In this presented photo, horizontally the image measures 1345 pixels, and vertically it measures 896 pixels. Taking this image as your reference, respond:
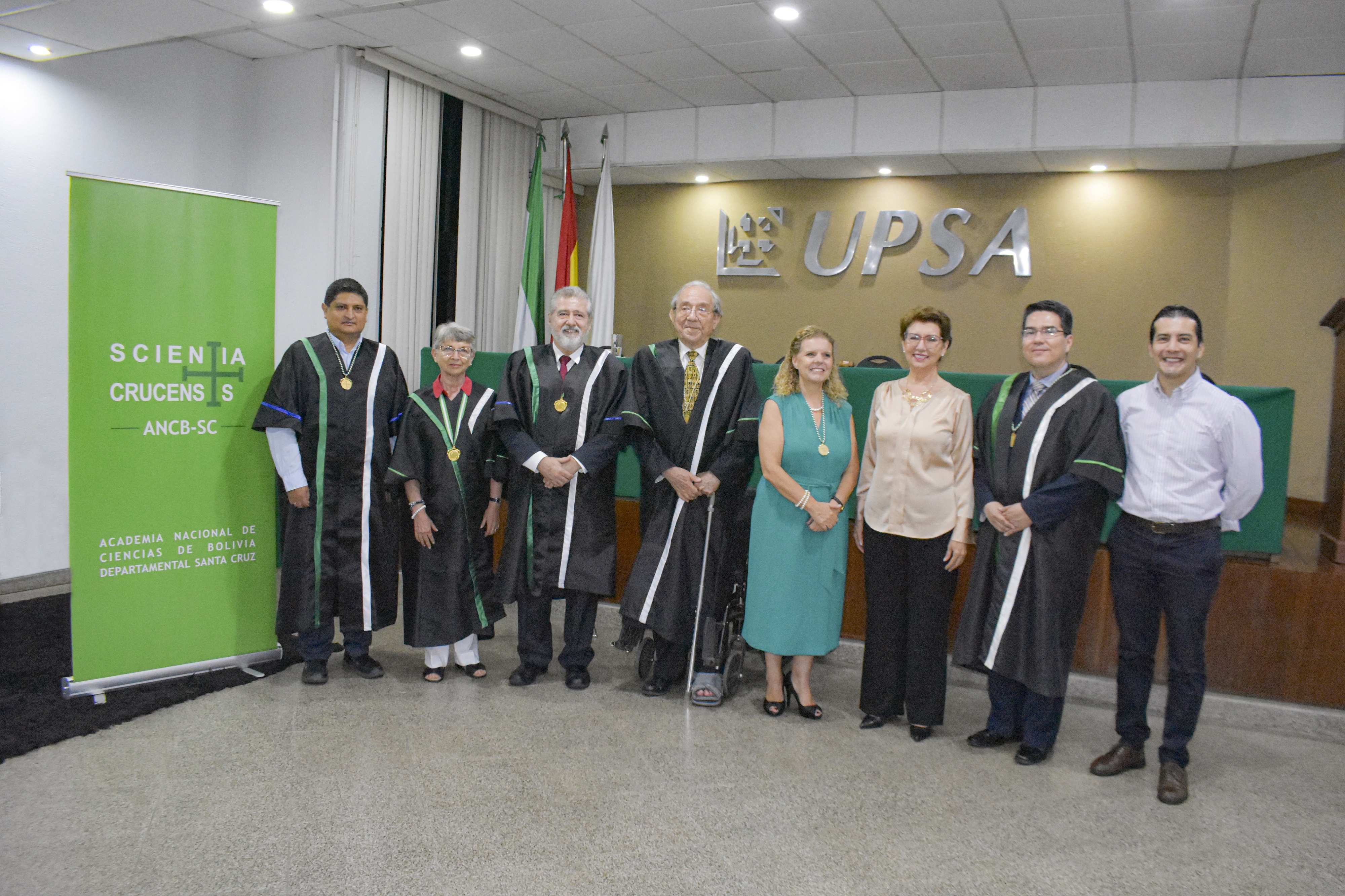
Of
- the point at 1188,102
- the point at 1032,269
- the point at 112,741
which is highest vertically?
the point at 1188,102

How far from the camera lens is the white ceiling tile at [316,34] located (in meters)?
5.16

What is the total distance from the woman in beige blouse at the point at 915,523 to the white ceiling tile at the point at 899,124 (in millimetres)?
3631

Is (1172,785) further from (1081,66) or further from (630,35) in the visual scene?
(630,35)

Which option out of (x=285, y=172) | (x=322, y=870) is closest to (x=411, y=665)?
(x=322, y=870)

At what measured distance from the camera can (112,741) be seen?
2.97 metres

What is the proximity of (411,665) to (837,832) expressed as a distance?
1991 millimetres

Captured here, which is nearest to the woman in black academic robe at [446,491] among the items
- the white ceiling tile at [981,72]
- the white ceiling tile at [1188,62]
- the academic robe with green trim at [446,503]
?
the academic robe with green trim at [446,503]

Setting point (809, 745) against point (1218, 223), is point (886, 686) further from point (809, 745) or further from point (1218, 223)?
point (1218, 223)

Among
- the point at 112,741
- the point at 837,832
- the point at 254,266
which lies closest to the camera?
the point at 837,832

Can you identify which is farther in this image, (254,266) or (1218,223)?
(1218,223)

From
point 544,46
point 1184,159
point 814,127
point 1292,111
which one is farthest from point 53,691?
point 1292,111

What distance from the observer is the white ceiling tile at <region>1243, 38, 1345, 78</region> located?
4.99m

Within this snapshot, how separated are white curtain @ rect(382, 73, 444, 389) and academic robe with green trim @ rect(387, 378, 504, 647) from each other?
2507 mm

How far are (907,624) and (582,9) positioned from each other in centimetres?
357
